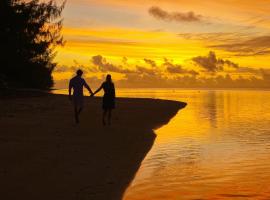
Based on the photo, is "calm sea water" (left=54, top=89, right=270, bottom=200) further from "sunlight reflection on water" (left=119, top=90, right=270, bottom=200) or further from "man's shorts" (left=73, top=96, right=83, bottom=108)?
"man's shorts" (left=73, top=96, right=83, bottom=108)

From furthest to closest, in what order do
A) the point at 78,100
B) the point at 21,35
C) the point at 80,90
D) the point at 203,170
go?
the point at 21,35
the point at 78,100
the point at 80,90
the point at 203,170

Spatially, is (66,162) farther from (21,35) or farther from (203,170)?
(21,35)

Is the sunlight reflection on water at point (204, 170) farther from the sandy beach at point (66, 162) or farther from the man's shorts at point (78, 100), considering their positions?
the man's shorts at point (78, 100)

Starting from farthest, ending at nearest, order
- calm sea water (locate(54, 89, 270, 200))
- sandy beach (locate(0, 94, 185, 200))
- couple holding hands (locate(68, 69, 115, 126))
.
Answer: couple holding hands (locate(68, 69, 115, 126)), calm sea water (locate(54, 89, 270, 200)), sandy beach (locate(0, 94, 185, 200))

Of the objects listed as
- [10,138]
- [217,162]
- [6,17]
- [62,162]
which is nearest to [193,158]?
[217,162]

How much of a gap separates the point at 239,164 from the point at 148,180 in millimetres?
3669

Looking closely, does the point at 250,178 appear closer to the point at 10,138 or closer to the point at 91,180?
the point at 91,180

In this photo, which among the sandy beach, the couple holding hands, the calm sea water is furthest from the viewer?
the couple holding hands

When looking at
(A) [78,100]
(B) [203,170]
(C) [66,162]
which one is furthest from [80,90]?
(B) [203,170]

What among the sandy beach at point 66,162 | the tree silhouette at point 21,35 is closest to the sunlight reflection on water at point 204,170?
the sandy beach at point 66,162

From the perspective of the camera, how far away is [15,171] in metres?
9.70

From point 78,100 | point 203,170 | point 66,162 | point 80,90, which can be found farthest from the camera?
point 78,100

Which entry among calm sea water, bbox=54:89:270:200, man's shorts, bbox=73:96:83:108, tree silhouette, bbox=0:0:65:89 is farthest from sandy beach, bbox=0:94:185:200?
tree silhouette, bbox=0:0:65:89

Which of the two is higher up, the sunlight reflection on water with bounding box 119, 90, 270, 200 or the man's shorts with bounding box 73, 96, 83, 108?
the man's shorts with bounding box 73, 96, 83, 108
